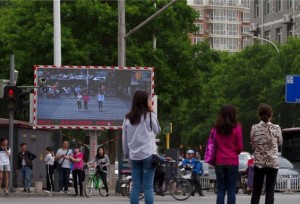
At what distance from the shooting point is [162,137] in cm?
9019

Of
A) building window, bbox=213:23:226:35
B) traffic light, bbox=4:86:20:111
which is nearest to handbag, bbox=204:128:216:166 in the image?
traffic light, bbox=4:86:20:111

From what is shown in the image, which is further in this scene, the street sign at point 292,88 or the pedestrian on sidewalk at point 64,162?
the street sign at point 292,88

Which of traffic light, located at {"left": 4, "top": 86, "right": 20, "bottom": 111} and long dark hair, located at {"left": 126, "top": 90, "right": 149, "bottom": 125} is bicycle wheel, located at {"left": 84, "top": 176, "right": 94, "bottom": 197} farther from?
long dark hair, located at {"left": 126, "top": 90, "right": 149, "bottom": 125}

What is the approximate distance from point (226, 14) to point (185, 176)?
146 metres

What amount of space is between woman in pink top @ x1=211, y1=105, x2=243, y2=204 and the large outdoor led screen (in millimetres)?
19303

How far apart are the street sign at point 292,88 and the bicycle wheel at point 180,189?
1483cm

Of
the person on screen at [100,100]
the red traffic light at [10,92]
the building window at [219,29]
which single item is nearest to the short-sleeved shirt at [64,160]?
the person on screen at [100,100]

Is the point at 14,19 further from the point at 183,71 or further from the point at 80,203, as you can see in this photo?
the point at 80,203

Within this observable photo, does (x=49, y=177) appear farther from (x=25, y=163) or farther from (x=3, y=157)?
(x=3, y=157)

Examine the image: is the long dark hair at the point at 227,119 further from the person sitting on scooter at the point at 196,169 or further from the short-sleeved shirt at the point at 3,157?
the person sitting on scooter at the point at 196,169

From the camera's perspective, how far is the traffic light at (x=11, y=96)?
3083 centimetres

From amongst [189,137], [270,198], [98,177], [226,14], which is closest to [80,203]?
[98,177]

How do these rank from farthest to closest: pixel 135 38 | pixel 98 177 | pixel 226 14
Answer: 1. pixel 226 14
2. pixel 135 38
3. pixel 98 177

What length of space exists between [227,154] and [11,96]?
1742 cm
